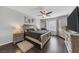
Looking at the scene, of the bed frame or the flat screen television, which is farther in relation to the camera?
the bed frame

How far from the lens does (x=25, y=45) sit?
176 cm

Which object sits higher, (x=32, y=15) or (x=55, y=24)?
(x=32, y=15)

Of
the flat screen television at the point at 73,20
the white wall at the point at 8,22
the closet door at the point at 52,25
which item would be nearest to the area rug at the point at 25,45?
the white wall at the point at 8,22

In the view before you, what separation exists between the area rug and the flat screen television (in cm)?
98

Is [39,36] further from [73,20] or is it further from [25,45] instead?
[73,20]

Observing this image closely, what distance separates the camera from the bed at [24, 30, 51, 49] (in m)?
1.76

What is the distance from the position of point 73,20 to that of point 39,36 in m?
0.91

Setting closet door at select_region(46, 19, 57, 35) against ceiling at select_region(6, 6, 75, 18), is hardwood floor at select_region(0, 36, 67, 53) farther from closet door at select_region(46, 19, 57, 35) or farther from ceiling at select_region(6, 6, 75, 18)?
ceiling at select_region(6, 6, 75, 18)

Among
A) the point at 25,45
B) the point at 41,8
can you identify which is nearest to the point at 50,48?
the point at 25,45

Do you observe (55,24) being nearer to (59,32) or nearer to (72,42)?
(59,32)

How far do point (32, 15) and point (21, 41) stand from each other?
2.25 feet

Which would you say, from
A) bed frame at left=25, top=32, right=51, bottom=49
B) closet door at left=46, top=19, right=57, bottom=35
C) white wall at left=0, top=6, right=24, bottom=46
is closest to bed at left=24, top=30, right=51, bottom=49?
bed frame at left=25, top=32, right=51, bottom=49
